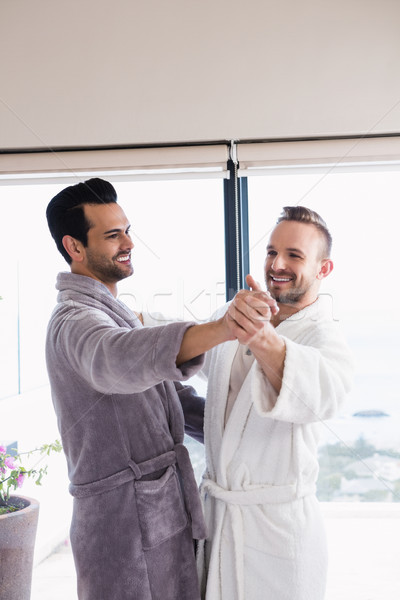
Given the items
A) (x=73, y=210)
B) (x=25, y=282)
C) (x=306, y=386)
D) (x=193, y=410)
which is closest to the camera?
(x=306, y=386)

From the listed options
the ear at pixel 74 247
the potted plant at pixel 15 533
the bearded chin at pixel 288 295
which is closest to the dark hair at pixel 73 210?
the ear at pixel 74 247

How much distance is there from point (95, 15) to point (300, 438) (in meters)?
1.83

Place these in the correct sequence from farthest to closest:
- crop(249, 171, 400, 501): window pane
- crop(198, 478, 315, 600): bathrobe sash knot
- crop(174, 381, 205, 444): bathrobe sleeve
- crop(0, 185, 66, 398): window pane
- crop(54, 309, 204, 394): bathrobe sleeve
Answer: crop(0, 185, 66, 398): window pane, crop(249, 171, 400, 501): window pane, crop(174, 381, 205, 444): bathrobe sleeve, crop(198, 478, 315, 600): bathrobe sash knot, crop(54, 309, 204, 394): bathrobe sleeve

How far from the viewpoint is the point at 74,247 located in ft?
4.94

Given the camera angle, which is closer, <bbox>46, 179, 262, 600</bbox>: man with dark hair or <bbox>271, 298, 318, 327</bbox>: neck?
<bbox>46, 179, 262, 600</bbox>: man with dark hair

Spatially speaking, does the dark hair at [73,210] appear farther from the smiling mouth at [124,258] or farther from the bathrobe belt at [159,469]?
the bathrobe belt at [159,469]

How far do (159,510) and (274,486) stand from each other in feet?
0.91

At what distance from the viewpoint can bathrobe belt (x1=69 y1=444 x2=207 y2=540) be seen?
133 centimetres

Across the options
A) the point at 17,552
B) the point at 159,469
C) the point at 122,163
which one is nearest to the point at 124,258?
the point at 159,469

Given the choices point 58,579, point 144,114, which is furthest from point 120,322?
point 58,579

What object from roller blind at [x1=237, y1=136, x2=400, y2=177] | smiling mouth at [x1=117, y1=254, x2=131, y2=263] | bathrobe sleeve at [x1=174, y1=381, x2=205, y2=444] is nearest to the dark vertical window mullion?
roller blind at [x1=237, y1=136, x2=400, y2=177]

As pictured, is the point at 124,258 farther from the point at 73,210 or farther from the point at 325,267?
the point at 325,267

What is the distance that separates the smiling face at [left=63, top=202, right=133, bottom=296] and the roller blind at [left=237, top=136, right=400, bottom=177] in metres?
0.85

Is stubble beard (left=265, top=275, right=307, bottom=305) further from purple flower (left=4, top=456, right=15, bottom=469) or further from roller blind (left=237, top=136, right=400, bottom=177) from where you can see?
purple flower (left=4, top=456, right=15, bottom=469)
